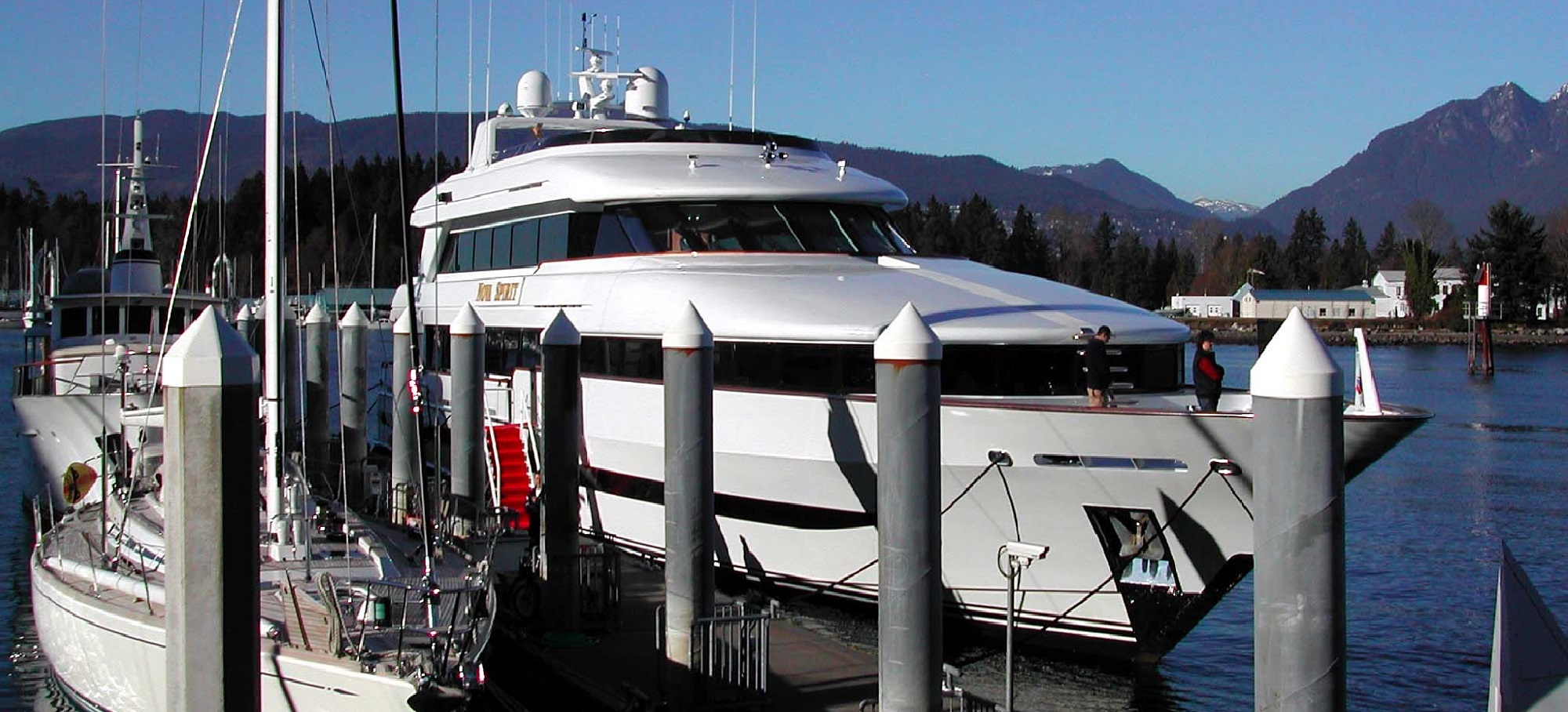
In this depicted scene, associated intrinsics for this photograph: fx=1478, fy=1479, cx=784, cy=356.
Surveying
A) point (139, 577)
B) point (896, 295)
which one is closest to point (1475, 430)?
point (896, 295)

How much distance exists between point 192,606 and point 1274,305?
12712 cm

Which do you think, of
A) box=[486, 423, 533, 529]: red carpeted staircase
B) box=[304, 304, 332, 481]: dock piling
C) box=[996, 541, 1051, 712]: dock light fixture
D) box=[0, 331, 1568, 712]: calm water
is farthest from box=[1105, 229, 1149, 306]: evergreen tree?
box=[996, 541, 1051, 712]: dock light fixture

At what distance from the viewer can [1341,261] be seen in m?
144

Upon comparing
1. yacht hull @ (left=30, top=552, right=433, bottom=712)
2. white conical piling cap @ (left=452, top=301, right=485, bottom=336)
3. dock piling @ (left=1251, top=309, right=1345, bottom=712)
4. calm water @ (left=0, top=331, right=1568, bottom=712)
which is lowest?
calm water @ (left=0, top=331, right=1568, bottom=712)

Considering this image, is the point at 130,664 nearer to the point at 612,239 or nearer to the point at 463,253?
the point at 612,239

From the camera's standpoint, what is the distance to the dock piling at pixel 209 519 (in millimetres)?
7500

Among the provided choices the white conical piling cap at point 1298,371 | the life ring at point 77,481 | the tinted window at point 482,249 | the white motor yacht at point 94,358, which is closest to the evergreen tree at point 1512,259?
the tinted window at point 482,249

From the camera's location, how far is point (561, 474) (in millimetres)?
13586

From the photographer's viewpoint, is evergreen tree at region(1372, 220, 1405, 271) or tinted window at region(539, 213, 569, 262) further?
evergreen tree at region(1372, 220, 1405, 271)

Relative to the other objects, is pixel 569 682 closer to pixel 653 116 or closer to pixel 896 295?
pixel 896 295

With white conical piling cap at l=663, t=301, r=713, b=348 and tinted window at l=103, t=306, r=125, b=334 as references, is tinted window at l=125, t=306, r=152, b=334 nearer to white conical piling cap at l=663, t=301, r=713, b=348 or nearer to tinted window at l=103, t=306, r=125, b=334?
tinted window at l=103, t=306, r=125, b=334

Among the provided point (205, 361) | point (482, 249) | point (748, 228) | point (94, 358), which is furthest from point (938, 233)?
point (205, 361)

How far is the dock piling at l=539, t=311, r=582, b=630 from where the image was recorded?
1292cm

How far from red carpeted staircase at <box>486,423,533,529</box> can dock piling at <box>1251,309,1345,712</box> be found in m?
11.0
